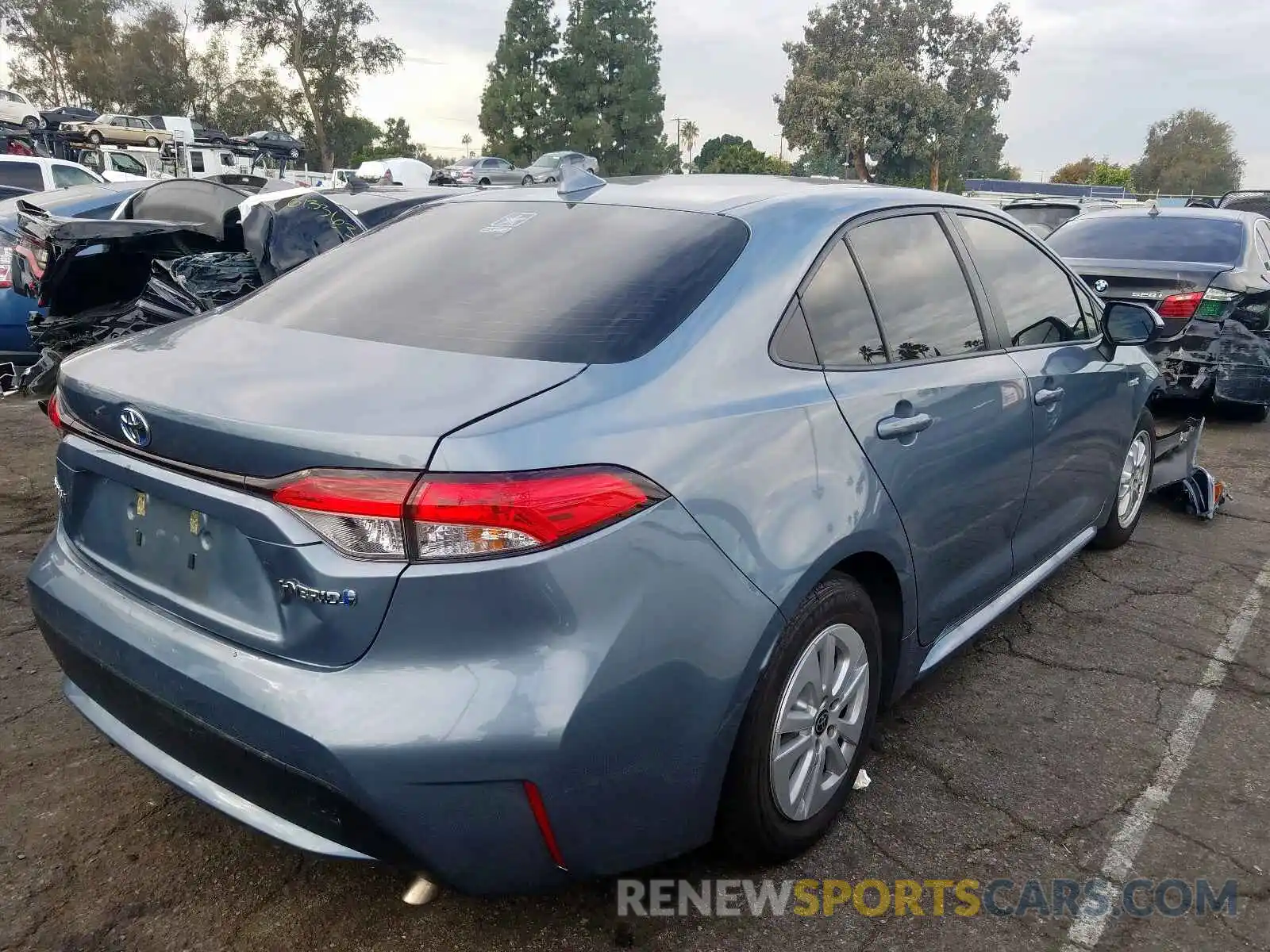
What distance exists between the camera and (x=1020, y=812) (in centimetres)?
263

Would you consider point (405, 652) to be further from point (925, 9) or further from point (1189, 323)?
point (925, 9)

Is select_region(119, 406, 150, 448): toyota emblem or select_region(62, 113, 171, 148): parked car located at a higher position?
select_region(62, 113, 171, 148): parked car

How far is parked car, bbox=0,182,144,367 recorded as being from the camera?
7137mm

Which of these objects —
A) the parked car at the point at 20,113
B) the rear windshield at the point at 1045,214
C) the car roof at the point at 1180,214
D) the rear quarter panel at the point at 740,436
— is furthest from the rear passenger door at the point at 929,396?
the parked car at the point at 20,113

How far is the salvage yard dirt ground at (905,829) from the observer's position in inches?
85.2

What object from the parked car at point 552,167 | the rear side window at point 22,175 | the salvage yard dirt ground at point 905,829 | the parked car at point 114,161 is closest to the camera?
the salvage yard dirt ground at point 905,829

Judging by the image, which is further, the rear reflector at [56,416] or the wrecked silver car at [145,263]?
the wrecked silver car at [145,263]

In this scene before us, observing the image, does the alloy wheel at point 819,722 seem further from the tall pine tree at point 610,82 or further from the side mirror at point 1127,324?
the tall pine tree at point 610,82

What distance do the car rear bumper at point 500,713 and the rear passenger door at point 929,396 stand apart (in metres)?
0.71

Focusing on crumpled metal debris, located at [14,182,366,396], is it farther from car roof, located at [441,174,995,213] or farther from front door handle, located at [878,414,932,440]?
front door handle, located at [878,414,932,440]

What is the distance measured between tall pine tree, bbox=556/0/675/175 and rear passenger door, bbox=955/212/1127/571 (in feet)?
202

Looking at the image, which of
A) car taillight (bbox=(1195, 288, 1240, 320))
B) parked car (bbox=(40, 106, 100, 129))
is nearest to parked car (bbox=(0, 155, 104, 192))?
car taillight (bbox=(1195, 288, 1240, 320))

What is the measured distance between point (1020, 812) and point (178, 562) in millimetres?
2204

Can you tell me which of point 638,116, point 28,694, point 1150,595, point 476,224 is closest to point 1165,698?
point 1150,595
